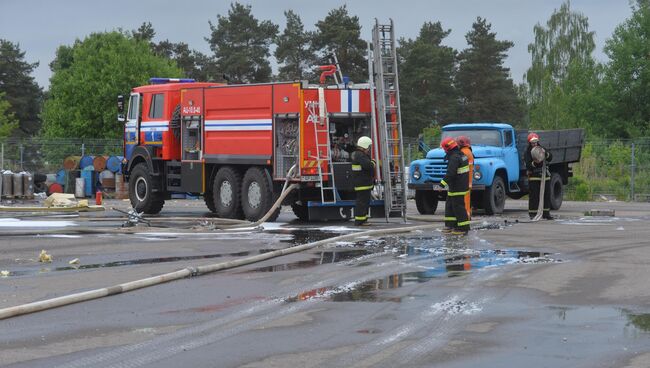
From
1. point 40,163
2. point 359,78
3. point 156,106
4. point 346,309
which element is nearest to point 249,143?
point 156,106

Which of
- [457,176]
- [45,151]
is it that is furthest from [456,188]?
[45,151]

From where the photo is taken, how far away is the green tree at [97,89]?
2331 inches

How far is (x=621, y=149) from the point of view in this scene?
33.9 metres

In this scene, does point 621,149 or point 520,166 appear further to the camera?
point 621,149

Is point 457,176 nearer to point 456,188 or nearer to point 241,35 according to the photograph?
point 456,188

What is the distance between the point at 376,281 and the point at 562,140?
15.6 m

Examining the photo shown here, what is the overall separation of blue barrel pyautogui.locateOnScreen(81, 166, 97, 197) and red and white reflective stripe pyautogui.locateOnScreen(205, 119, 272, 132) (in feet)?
46.8

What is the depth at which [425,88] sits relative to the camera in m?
71.1

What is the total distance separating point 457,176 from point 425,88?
54.9m

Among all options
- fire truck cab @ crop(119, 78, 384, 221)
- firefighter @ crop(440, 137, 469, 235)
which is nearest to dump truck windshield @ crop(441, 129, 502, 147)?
fire truck cab @ crop(119, 78, 384, 221)

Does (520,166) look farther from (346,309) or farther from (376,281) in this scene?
(346,309)

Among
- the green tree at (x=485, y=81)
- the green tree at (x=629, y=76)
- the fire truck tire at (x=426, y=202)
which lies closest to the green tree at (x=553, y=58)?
the green tree at (x=485, y=81)

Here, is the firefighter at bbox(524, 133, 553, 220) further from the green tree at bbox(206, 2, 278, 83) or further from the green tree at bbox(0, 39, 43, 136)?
the green tree at bbox(0, 39, 43, 136)

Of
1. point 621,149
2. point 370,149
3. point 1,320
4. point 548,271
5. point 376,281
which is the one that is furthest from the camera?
point 621,149
